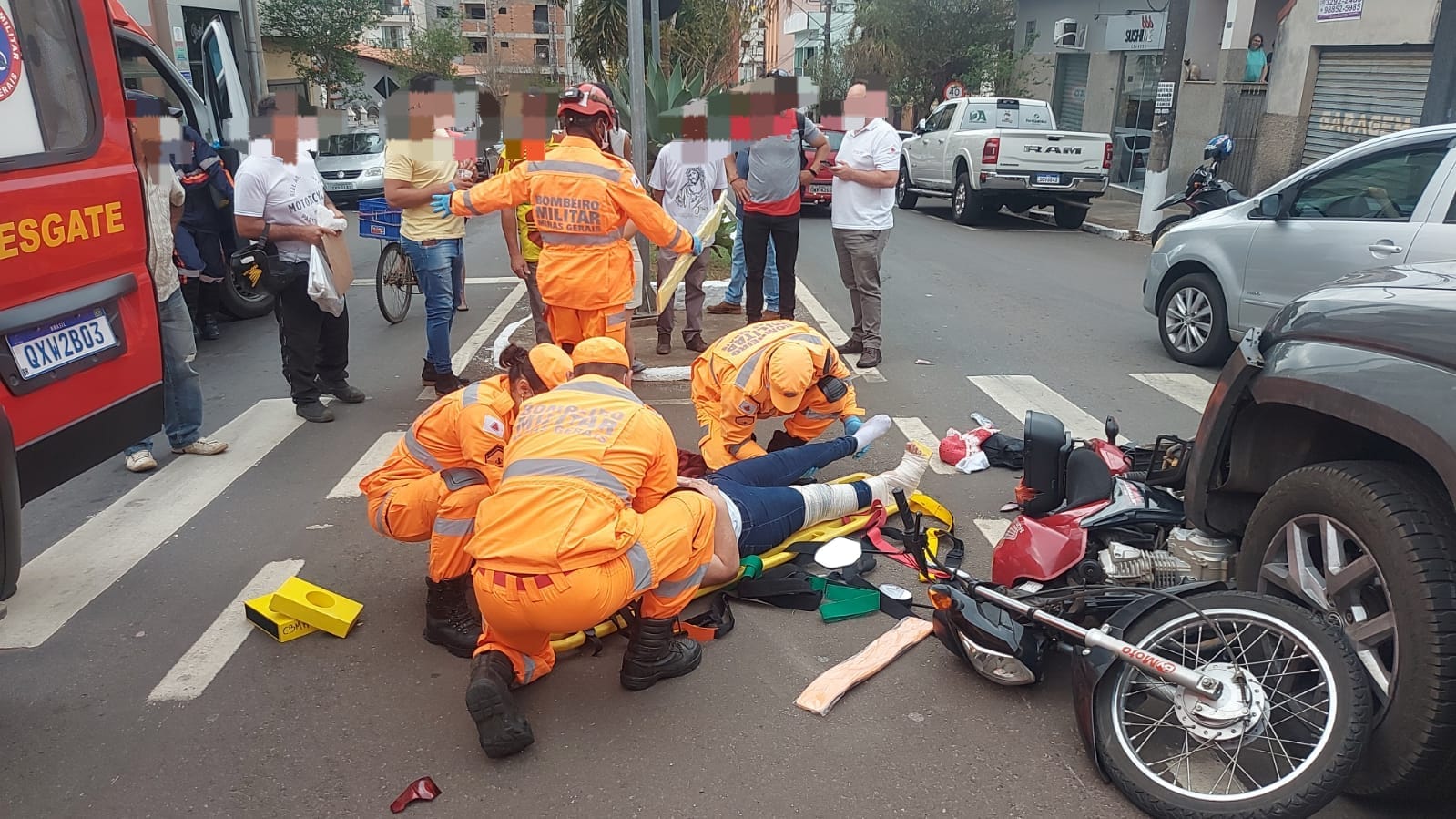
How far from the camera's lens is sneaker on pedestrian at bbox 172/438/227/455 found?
605cm

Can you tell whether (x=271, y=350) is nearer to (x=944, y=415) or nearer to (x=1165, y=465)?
(x=944, y=415)

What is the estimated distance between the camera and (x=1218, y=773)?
9.61ft

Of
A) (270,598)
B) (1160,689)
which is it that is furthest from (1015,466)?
(270,598)

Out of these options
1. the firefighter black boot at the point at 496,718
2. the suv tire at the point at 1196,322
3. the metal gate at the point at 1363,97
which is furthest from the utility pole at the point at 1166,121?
the firefighter black boot at the point at 496,718

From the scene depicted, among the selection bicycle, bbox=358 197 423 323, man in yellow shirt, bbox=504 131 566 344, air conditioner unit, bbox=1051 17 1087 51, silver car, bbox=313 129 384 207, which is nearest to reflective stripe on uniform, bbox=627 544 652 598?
man in yellow shirt, bbox=504 131 566 344

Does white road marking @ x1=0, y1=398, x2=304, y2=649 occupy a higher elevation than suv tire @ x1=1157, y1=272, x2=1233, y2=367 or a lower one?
lower

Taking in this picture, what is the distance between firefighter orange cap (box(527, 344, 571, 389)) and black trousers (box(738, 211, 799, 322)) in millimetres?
4437

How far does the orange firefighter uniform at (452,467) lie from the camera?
3.66 m

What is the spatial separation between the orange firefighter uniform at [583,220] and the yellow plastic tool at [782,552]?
1619 mm

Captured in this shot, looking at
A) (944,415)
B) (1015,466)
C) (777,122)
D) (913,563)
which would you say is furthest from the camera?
(777,122)

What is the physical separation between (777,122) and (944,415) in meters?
2.84

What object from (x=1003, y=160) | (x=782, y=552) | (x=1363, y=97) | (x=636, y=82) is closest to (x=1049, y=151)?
(x=1003, y=160)

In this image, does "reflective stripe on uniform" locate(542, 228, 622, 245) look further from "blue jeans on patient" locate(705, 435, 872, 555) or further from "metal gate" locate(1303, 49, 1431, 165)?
"metal gate" locate(1303, 49, 1431, 165)

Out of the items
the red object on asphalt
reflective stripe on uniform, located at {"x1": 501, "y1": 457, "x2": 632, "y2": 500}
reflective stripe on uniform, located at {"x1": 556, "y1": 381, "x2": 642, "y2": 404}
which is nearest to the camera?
the red object on asphalt
